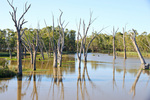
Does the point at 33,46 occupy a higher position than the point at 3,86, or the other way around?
the point at 33,46

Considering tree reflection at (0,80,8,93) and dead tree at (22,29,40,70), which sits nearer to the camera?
tree reflection at (0,80,8,93)

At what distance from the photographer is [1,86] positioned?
12.1 m

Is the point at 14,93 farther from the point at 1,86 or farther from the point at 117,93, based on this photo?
the point at 117,93

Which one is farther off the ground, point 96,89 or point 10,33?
point 10,33

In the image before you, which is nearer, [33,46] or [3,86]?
[3,86]

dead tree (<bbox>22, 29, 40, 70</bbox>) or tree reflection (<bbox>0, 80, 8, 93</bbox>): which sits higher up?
dead tree (<bbox>22, 29, 40, 70</bbox>)

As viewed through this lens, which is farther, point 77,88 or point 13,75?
point 13,75

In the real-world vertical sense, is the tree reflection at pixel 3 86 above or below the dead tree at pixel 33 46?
below

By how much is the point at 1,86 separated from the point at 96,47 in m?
83.7

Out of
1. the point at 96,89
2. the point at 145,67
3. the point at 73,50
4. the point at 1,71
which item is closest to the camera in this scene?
the point at 96,89

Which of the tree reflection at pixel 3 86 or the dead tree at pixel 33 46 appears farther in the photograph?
the dead tree at pixel 33 46

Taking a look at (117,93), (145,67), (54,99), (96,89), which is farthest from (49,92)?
(145,67)

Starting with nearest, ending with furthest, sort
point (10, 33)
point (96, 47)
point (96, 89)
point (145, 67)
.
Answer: point (96, 89) < point (145, 67) < point (10, 33) < point (96, 47)

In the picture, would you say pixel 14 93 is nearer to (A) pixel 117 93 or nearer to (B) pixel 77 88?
(B) pixel 77 88
